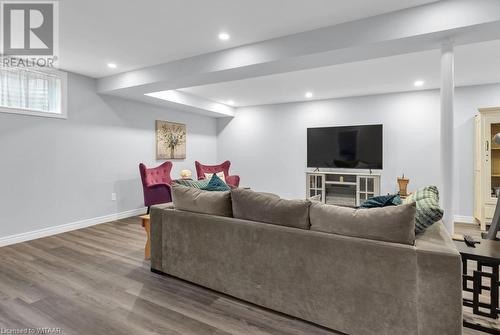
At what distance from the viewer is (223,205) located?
88.4 inches

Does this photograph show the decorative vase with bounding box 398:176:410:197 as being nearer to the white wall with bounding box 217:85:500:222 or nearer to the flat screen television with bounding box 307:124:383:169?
the white wall with bounding box 217:85:500:222

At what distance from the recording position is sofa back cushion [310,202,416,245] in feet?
5.08

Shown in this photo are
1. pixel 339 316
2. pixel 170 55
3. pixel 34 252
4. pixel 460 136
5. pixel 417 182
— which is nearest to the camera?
pixel 339 316

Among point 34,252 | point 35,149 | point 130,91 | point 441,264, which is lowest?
point 34,252

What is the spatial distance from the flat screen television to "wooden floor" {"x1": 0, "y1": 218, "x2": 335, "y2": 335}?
13.6 feet

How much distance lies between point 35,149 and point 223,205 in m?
3.19

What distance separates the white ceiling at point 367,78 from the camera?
3.46 m

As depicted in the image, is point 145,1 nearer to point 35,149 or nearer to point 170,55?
point 170,55

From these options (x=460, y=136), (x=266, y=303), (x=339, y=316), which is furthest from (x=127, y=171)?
(x=460, y=136)

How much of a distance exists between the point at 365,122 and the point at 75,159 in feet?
17.6

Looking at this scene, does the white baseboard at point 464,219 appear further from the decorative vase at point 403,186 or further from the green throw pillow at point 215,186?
the green throw pillow at point 215,186

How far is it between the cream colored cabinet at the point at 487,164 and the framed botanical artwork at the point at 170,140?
18.1 ft

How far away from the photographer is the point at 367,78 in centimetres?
435

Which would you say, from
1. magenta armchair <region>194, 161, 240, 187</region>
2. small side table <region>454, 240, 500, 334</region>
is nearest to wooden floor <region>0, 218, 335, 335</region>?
small side table <region>454, 240, 500, 334</region>
